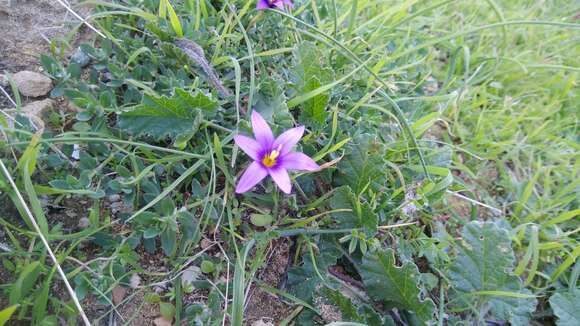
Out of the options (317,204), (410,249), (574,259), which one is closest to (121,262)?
(317,204)

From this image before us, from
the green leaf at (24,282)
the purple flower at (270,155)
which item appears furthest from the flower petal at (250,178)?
the green leaf at (24,282)

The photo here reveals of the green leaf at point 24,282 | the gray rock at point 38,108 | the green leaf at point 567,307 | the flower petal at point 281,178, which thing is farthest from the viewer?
the green leaf at point 567,307

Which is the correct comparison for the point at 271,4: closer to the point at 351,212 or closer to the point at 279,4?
the point at 279,4

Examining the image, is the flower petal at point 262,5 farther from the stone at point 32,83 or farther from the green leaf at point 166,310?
the green leaf at point 166,310

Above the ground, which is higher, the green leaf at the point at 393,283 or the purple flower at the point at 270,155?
the purple flower at the point at 270,155

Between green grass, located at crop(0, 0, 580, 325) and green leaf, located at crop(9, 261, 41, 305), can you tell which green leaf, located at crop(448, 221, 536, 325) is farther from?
green leaf, located at crop(9, 261, 41, 305)

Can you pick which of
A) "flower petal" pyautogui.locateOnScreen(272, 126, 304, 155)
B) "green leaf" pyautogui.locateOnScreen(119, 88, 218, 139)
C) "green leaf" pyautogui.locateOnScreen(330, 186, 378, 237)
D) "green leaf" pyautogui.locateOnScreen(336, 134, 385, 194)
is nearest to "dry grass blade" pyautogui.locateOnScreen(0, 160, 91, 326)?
"green leaf" pyautogui.locateOnScreen(119, 88, 218, 139)
